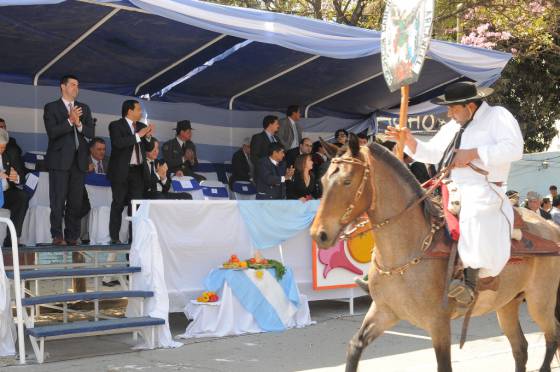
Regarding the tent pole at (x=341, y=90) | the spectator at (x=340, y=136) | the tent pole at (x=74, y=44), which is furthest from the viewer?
the spectator at (x=340, y=136)

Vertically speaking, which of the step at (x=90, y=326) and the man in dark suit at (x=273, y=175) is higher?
the man in dark suit at (x=273, y=175)

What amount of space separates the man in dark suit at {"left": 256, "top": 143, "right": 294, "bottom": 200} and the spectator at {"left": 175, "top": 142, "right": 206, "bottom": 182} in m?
1.22

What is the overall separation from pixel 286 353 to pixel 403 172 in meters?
3.26

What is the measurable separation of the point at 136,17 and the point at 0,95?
2802mm

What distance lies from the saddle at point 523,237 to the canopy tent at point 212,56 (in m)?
3.76

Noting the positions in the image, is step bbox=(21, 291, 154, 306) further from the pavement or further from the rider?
the rider

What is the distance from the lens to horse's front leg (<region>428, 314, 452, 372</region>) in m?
5.17

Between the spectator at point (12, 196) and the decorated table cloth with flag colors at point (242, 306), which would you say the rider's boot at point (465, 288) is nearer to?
the decorated table cloth with flag colors at point (242, 306)

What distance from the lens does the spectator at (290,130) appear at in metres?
12.9

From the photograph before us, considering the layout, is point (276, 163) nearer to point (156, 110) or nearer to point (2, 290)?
point (156, 110)

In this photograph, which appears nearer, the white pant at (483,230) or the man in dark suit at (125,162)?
the white pant at (483,230)

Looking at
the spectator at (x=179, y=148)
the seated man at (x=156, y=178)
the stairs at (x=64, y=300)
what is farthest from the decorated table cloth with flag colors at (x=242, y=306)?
the spectator at (x=179, y=148)

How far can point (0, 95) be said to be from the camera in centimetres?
1082

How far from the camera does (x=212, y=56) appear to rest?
37.1ft
